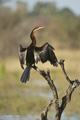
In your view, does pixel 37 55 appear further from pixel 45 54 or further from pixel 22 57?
pixel 22 57

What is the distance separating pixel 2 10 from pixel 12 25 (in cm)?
426

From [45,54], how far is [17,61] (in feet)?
43.8

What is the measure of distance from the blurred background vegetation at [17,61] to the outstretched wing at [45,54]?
2643mm

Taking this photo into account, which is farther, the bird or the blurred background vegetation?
the blurred background vegetation

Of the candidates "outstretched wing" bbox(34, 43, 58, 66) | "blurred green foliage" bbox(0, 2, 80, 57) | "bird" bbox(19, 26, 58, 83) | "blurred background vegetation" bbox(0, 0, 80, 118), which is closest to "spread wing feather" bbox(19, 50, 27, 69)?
"bird" bbox(19, 26, 58, 83)

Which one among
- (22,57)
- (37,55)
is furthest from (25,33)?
(37,55)

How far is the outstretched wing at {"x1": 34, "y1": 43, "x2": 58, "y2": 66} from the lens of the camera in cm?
552

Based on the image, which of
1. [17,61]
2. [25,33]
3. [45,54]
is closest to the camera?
[45,54]

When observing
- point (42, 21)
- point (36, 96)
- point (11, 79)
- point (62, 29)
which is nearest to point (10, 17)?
point (62, 29)

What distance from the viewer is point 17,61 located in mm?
18844

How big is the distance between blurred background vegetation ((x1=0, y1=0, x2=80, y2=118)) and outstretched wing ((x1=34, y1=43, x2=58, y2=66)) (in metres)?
2.64

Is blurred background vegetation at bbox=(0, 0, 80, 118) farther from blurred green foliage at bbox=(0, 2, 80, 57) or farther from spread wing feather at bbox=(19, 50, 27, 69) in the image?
spread wing feather at bbox=(19, 50, 27, 69)

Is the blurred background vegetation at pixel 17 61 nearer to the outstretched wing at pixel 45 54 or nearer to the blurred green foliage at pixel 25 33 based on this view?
the blurred green foliage at pixel 25 33

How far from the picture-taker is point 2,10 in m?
29.2
